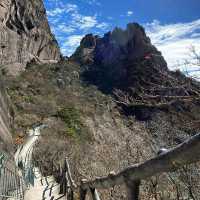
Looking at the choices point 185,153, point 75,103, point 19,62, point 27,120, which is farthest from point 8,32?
point 185,153

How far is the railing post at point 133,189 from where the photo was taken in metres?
3.26

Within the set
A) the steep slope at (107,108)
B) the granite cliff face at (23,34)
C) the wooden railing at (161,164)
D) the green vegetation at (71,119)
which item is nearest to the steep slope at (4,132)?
the steep slope at (107,108)

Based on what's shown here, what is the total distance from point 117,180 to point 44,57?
81.4 m

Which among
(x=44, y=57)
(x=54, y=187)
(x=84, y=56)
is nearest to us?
(x=54, y=187)

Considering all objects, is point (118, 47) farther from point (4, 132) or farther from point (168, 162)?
point (168, 162)

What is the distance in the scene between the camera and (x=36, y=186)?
13445mm

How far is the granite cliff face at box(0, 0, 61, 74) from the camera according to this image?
58.0m

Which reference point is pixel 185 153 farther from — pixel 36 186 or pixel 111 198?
pixel 36 186

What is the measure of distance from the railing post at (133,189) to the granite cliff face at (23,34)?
54.0 metres

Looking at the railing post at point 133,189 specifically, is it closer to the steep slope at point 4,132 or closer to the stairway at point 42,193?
the stairway at point 42,193

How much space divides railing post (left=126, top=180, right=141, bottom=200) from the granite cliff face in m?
54.0

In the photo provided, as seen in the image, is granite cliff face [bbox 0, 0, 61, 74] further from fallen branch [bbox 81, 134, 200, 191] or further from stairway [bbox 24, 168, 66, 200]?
fallen branch [bbox 81, 134, 200, 191]

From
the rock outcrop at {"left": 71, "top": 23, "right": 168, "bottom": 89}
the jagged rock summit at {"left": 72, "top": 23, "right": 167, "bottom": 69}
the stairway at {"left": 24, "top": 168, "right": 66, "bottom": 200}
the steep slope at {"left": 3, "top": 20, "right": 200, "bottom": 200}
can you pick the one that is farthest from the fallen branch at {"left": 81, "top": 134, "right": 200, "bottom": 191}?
the rock outcrop at {"left": 71, "top": 23, "right": 168, "bottom": 89}

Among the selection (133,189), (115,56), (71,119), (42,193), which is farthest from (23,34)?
(133,189)
